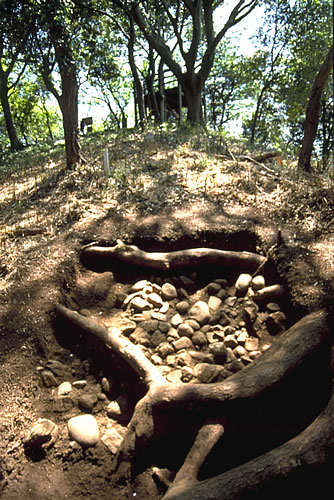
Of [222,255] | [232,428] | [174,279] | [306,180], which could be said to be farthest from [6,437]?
[306,180]

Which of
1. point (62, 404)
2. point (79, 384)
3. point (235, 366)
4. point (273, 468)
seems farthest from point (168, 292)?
point (273, 468)

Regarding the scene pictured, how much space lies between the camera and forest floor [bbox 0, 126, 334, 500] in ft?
7.38

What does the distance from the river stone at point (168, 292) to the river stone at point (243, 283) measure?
0.66 metres

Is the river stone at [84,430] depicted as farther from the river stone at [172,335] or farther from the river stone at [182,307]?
the river stone at [182,307]

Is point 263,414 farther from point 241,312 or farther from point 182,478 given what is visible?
point 241,312

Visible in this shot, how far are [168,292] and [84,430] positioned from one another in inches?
60.7

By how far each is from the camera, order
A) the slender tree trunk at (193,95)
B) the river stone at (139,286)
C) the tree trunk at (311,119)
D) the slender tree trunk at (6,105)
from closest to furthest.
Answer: the river stone at (139,286), the tree trunk at (311,119), the slender tree trunk at (193,95), the slender tree trunk at (6,105)

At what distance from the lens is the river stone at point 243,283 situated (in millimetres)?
3396

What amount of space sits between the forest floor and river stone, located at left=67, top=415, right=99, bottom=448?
0.06m

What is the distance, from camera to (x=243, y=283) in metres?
3.41

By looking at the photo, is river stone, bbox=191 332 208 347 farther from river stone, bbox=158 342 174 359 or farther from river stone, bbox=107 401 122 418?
river stone, bbox=107 401 122 418

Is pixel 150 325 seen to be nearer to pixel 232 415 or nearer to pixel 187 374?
pixel 187 374

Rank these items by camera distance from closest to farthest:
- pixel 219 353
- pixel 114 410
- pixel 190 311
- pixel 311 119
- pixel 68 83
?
pixel 114 410
pixel 219 353
pixel 190 311
pixel 311 119
pixel 68 83

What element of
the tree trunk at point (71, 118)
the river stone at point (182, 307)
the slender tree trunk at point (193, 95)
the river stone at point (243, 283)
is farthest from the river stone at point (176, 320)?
the slender tree trunk at point (193, 95)
